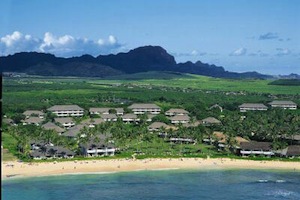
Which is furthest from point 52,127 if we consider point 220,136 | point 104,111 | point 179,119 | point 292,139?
point 292,139

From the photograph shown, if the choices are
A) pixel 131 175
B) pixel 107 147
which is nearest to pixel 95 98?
pixel 107 147

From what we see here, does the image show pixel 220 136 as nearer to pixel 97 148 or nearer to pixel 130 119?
pixel 130 119

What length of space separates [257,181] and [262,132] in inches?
693

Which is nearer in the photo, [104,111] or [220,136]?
[220,136]

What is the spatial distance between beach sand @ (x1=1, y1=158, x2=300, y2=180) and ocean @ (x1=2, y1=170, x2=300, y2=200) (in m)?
1.47

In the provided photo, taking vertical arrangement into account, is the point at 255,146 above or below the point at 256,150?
above

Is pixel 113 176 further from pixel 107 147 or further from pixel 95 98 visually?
pixel 95 98

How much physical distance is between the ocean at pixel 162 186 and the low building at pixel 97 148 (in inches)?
286

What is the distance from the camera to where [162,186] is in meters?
37.1

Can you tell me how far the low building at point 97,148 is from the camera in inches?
1896

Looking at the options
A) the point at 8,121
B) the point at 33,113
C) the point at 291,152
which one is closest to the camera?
the point at 291,152

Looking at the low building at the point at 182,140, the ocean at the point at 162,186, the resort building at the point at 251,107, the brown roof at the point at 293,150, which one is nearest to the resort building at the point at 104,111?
the low building at the point at 182,140

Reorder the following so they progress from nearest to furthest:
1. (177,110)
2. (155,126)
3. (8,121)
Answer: (155,126), (8,121), (177,110)

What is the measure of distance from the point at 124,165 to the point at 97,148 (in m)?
5.36
